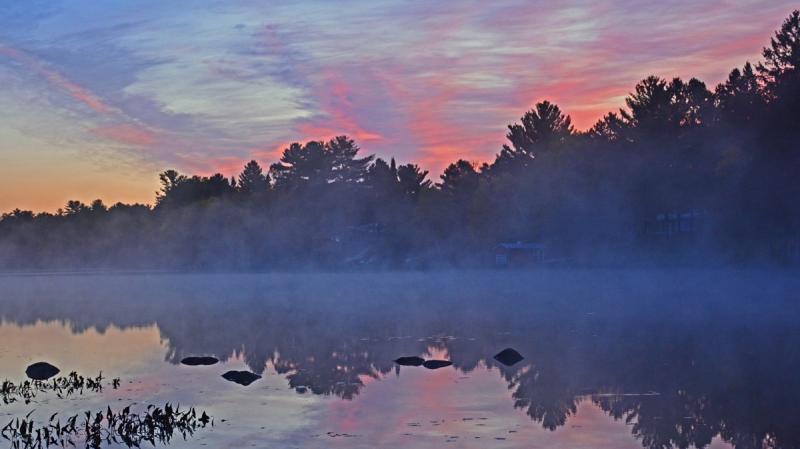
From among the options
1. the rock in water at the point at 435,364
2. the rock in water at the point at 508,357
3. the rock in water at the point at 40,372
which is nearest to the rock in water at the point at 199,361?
the rock in water at the point at 40,372

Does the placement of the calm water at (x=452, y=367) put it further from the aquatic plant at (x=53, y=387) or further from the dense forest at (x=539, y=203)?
the dense forest at (x=539, y=203)

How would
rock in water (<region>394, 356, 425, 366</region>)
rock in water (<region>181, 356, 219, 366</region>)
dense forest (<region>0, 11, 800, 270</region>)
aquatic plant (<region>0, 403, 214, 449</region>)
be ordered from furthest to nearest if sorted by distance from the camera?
dense forest (<region>0, 11, 800, 270</region>)
rock in water (<region>181, 356, 219, 366</region>)
rock in water (<region>394, 356, 425, 366</region>)
aquatic plant (<region>0, 403, 214, 449</region>)

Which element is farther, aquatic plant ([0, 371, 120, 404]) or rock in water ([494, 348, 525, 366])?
rock in water ([494, 348, 525, 366])

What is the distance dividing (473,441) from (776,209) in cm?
6010

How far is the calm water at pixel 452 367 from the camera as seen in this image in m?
18.9

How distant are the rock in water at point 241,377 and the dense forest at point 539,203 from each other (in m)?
53.8

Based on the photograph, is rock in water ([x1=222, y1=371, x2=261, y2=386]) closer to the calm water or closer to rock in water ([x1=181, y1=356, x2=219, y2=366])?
the calm water

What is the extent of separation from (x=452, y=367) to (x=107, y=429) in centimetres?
1171

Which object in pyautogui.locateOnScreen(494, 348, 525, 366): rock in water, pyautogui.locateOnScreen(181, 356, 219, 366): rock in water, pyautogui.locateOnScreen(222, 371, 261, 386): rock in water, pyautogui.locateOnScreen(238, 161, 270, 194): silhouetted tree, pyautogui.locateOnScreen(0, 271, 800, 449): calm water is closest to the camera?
pyautogui.locateOnScreen(0, 271, 800, 449): calm water

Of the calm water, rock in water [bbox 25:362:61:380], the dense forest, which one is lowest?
the calm water

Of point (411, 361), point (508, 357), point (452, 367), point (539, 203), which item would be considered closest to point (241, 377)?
point (411, 361)

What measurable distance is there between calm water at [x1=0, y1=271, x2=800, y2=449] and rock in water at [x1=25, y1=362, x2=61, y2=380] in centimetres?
84

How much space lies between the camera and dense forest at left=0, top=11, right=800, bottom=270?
241 ft

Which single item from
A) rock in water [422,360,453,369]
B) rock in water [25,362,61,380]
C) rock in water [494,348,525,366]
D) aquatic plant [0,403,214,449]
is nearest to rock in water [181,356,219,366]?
rock in water [25,362,61,380]
